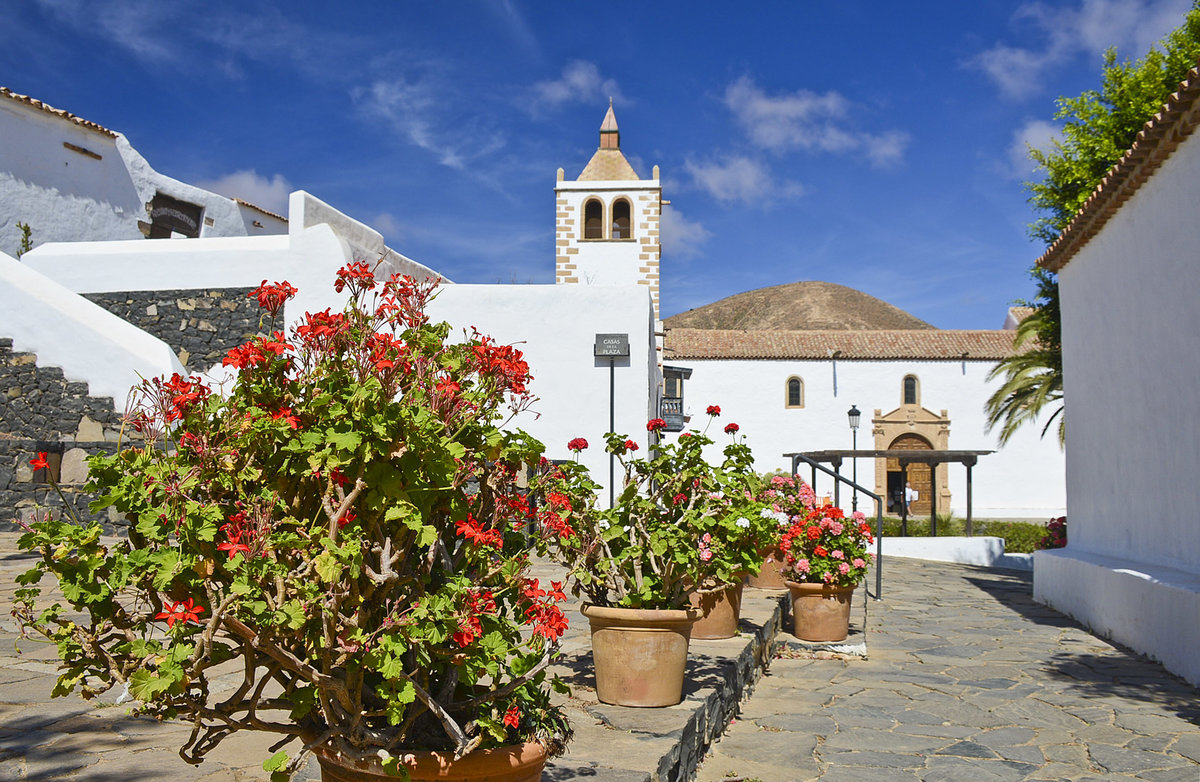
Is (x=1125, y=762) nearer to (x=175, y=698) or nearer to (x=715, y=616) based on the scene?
(x=715, y=616)

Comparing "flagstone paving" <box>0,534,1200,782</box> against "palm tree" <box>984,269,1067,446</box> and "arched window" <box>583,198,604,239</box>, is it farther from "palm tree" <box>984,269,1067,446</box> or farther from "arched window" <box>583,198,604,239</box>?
"arched window" <box>583,198,604,239</box>

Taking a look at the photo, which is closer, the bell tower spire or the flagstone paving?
the flagstone paving

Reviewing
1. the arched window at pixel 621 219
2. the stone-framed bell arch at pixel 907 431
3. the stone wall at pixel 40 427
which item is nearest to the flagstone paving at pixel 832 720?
the stone wall at pixel 40 427

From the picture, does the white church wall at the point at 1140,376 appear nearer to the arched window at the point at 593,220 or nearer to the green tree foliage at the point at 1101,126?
the green tree foliage at the point at 1101,126

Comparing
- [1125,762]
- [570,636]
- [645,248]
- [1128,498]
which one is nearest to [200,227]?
[645,248]

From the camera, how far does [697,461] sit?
4426 millimetres

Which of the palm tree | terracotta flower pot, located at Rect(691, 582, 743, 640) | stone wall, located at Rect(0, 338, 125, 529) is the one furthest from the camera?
the palm tree

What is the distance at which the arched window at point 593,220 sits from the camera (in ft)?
67.4

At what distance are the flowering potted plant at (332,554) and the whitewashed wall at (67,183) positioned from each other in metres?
15.8

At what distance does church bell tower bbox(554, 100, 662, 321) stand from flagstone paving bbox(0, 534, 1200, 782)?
1268 centimetres

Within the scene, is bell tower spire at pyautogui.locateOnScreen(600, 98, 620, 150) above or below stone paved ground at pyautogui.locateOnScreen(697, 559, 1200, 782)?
above

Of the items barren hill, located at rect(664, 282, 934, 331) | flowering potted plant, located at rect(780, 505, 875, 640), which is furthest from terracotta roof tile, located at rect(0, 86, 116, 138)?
barren hill, located at rect(664, 282, 934, 331)

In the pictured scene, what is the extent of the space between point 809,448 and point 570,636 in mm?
24898

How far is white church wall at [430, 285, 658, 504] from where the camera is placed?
39.7ft
